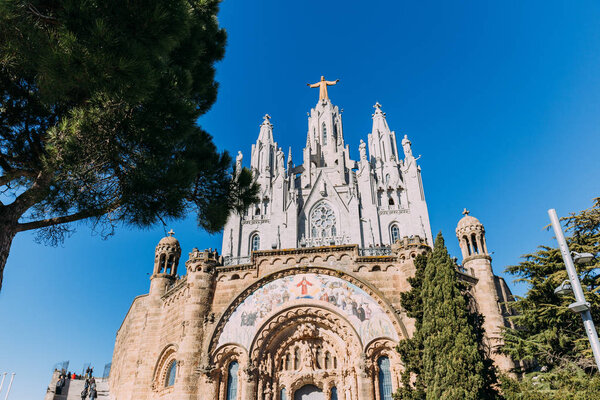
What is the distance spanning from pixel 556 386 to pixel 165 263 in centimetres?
1683

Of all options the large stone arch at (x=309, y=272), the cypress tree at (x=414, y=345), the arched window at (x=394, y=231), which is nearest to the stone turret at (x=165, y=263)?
the large stone arch at (x=309, y=272)

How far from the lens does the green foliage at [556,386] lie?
35.9ft

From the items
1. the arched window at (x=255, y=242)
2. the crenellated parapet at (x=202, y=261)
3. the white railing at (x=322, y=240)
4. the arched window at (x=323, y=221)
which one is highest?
the arched window at (x=323, y=221)

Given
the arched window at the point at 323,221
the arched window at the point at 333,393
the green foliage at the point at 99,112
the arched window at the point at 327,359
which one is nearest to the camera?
the green foliage at the point at 99,112

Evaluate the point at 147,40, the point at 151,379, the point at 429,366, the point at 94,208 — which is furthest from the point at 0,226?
the point at 151,379

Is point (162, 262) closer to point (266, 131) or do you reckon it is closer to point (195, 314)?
point (195, 314)

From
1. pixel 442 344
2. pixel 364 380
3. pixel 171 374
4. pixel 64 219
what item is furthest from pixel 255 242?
pixel 64 219

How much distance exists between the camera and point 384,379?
14.9 meters

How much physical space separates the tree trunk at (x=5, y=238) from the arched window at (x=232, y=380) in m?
10.9

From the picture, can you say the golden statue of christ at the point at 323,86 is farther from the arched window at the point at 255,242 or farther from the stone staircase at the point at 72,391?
the stone staircase at the point at 72,391

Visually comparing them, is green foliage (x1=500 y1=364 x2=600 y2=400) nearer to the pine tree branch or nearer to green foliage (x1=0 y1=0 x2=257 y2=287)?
green foliage (x1=0 y1=0 x2=257 y2=287)

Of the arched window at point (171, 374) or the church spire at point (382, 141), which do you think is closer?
the arched window at point (171, 374)

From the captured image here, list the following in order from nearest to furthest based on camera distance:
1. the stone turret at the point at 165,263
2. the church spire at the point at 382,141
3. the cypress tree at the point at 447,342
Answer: the cypress tree at the point at 447,342, the stone turret at the point at 165,263, the church spire at the point at 382,141

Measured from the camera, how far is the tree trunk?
6.58 metres
